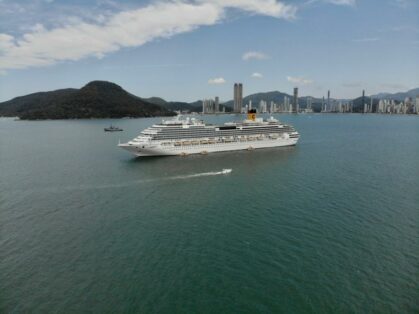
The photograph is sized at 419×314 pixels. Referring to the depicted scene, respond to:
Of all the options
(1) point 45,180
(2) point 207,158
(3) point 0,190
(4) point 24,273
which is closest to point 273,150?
(2) point 207,158

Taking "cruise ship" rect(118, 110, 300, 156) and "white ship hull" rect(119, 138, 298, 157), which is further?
"cruise ship" rect(118, 110, 300, 156)

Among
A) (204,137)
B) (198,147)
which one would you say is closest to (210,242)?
(198,147)

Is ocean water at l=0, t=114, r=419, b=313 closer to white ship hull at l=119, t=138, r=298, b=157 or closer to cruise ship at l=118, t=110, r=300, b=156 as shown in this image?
white ship hull at l=119, t=138, r=298, b=157

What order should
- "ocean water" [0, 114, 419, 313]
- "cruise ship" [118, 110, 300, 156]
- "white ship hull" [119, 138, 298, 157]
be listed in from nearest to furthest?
"ocean water" [0, 114, 419, 313] < "white ship hull" [119, 138, 298, 157] < "cruise ship" [118, 110, 300, 156]

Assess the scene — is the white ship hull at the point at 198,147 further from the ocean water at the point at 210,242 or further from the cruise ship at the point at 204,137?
the ocean water at the point at 210,242

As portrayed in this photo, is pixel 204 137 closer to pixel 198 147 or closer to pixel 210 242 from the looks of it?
pixel 198 147

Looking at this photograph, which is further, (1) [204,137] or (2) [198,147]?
(1) [204,137]

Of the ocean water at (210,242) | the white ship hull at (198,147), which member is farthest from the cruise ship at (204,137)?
the ocean water at (210,242)

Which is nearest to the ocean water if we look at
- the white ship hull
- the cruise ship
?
the white ship hull
